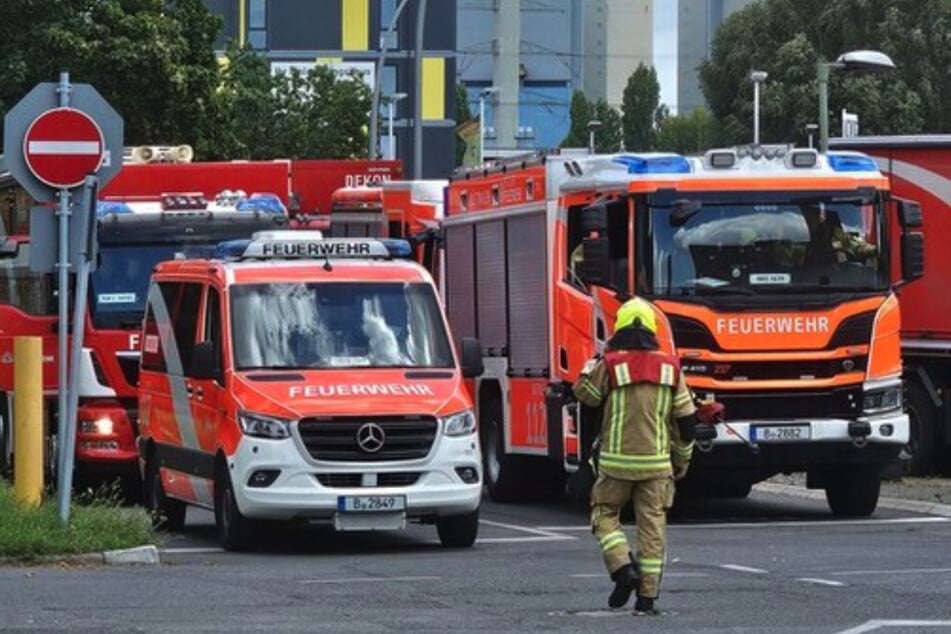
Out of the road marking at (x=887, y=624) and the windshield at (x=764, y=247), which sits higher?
the windshield at (x=764, y=247)

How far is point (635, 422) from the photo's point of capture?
14.0 m

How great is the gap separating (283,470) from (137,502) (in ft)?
24.6

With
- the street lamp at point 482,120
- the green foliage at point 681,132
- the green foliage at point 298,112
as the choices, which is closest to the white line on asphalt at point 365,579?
the street lamp at point 482,120

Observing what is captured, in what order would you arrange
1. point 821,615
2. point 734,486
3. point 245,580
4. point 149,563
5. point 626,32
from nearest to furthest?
point 821,615, point 245,580, point 149,563, point 734,486, point 626,32

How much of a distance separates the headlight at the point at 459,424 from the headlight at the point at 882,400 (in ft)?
→ 13.1

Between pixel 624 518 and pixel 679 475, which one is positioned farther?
pixel 624 518

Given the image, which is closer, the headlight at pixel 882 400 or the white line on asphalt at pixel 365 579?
the white line on asphalt at pixel 365 579

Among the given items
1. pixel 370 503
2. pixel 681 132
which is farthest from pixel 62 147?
pixel 681 132

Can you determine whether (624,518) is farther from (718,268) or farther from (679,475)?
(679,475)

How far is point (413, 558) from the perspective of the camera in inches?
707

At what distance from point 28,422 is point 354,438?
2308mm

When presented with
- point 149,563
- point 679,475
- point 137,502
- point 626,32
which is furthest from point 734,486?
point 626,32

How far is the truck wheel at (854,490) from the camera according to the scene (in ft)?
71.5

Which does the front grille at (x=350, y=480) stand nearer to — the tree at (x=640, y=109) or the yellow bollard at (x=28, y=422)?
the yellow bollard at (x=28, y=422)
